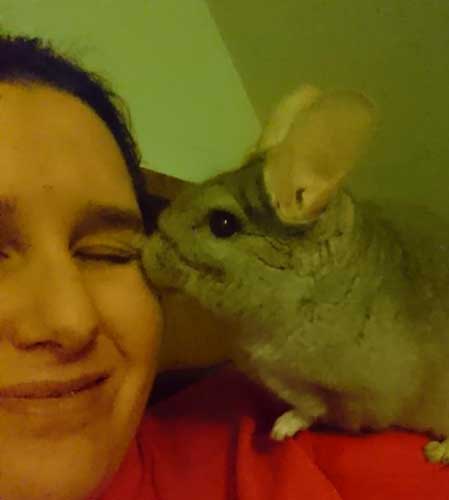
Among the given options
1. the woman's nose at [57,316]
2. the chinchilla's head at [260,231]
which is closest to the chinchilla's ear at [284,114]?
the chinchilla's head at [260,231]

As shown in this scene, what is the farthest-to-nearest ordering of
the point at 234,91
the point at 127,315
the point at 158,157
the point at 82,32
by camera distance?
the point at 234,91 < the point at 158,157 < the point at 82,32 < the point at 127,315

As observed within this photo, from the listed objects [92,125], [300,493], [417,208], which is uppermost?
[92,125]

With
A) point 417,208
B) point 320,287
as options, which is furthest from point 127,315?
point 417,208

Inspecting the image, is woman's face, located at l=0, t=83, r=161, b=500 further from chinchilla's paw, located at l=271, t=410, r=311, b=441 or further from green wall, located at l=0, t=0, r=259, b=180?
green wall, located at l=0, t=0, r=259, b=180

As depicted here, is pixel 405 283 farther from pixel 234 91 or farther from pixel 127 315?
pixel 234 91

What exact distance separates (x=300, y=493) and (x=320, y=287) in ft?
0.75

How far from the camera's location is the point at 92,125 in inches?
37.5

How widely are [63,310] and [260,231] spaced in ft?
0.83

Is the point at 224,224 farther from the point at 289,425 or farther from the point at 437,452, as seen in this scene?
the point at 437,452

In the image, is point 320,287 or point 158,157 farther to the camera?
point 158,157

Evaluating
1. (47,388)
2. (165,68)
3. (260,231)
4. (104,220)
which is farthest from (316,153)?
(165,68)

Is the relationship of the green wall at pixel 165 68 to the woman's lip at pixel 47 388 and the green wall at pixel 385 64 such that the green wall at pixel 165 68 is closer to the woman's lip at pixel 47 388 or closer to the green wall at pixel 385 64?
the green wall at pixel 385 64

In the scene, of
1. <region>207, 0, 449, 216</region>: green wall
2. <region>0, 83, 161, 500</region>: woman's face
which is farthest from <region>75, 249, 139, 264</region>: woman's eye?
<region>207, 0, 449, 216</region>: green wall

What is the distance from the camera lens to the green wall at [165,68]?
143cm
